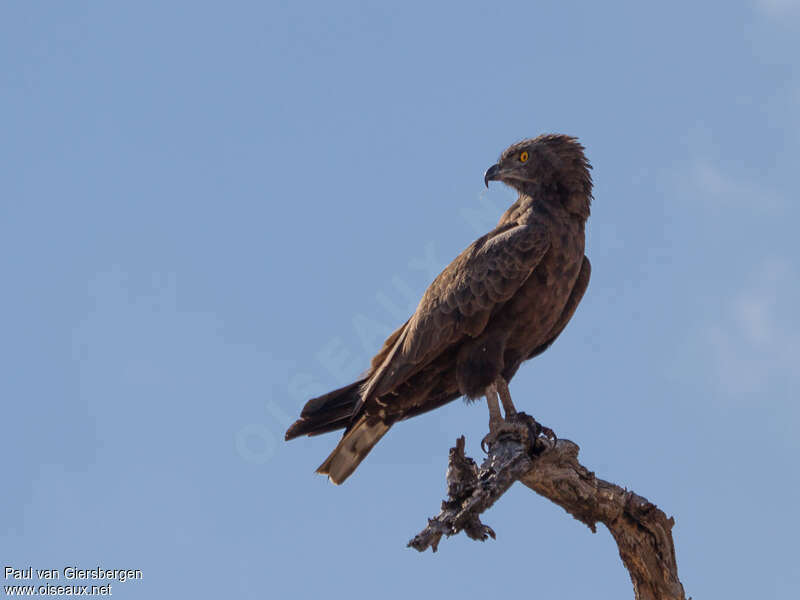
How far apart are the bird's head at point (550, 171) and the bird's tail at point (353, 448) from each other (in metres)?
2.48

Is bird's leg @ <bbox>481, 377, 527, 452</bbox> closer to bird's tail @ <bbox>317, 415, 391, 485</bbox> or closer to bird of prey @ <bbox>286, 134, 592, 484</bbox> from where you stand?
bird of prey @ <bbox>286, 134, 592, 484</bbox>

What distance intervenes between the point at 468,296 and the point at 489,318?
0.86 feet

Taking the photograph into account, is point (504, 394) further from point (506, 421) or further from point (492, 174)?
point (492, 174)

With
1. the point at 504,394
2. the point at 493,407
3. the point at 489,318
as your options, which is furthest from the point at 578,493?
the point at 489,318

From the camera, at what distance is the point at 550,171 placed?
9469mm

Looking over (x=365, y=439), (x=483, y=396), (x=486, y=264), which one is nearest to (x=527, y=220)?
(x=486, y=264)

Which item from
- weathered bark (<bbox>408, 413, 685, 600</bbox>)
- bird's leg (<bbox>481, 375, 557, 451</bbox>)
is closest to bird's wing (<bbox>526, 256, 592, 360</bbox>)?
bird's leg (<bbox>481, 375, 557, 451</bbox>)

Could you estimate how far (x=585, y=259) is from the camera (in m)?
9.46

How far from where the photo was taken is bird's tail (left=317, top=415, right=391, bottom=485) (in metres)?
9.22

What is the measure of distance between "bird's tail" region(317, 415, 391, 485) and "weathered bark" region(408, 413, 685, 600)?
1.68 metres

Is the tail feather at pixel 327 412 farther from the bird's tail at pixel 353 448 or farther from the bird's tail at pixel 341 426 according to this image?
the bird's tail at pixel 353 448

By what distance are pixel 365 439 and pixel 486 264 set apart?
191 centimetres

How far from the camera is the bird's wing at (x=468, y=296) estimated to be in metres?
8.69

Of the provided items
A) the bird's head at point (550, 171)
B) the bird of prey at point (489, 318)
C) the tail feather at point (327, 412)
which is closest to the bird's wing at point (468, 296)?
the bird of prey at point (489, 318)
